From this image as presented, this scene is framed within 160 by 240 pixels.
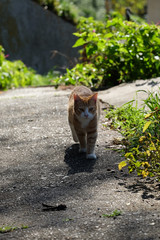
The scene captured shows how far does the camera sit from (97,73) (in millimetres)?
8469

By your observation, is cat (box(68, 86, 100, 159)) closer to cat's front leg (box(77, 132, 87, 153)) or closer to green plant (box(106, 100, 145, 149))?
cat's front leg (box(77, 132, 87, 153))

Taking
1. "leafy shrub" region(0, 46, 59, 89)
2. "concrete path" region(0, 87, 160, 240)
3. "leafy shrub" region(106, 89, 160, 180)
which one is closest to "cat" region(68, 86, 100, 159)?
"concrete path" region(0, 87, 160, 240)

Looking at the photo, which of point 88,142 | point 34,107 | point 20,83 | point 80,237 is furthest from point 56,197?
point 20,83

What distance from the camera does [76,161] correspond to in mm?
4230

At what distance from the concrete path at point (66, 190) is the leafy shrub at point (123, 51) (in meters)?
2.53

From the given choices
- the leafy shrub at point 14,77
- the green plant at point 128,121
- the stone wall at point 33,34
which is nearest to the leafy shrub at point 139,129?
the green plant at point 128,121

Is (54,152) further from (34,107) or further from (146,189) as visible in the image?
(34,107)

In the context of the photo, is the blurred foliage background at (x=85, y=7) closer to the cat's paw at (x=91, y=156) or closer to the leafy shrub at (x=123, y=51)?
the leafy shrub at (x=123, y=51)

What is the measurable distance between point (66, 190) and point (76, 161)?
75cm

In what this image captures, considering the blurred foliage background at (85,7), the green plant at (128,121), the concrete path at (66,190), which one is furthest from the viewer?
the blurred foliage background at (85,7)

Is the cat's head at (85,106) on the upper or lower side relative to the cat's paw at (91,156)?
upper

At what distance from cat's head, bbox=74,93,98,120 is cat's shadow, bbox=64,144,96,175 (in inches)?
17.7

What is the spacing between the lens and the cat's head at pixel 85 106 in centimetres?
415

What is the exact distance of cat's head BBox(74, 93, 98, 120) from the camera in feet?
13.6
